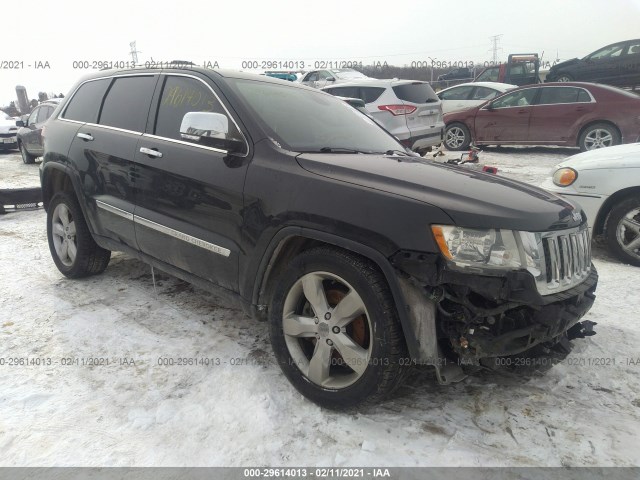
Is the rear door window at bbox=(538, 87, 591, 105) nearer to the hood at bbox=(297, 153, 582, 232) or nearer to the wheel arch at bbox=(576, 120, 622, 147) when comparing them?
the wheel arch at bbox=(576, 120, 622, 147)

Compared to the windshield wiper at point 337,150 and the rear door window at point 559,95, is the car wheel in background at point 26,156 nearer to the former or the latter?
the windshield wiper at point 337,150

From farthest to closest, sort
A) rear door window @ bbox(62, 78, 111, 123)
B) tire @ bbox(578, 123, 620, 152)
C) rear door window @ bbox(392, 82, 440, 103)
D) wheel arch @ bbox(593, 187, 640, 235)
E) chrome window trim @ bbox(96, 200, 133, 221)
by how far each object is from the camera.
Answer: rear door window @ bbox(392, 82, 440, 103) < tire @ bbox(578, 123, 620, 152) < wheel arch @ bbox(593, 187, 640, 235) < rear door window @ bbox(62, 78, 111, 123) < chrome window trim @ bbox(96, 200, 133, 221)

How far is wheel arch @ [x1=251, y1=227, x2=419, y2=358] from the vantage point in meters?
2.11

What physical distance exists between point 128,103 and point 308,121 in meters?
1.57

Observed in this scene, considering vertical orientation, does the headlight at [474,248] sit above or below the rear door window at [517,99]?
below

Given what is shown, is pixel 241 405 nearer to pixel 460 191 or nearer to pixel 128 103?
pixel 460 191

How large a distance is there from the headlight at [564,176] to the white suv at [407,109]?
426cm

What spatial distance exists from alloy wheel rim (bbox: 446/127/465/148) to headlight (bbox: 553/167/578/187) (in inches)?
265

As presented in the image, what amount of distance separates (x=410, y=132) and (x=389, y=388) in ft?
24.4

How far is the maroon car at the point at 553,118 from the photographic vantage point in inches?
356

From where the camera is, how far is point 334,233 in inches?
88.9

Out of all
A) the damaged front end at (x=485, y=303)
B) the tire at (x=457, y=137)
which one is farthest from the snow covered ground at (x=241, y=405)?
the tire at (x=457, y=137)

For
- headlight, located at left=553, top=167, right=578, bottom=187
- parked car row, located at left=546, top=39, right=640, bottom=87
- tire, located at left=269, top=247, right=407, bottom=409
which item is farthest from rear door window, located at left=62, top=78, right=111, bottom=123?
parked car row, located at left=546, top=39, right=640, bottom=87

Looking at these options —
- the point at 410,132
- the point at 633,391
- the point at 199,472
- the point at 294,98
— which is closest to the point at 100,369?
the point at 199,472
